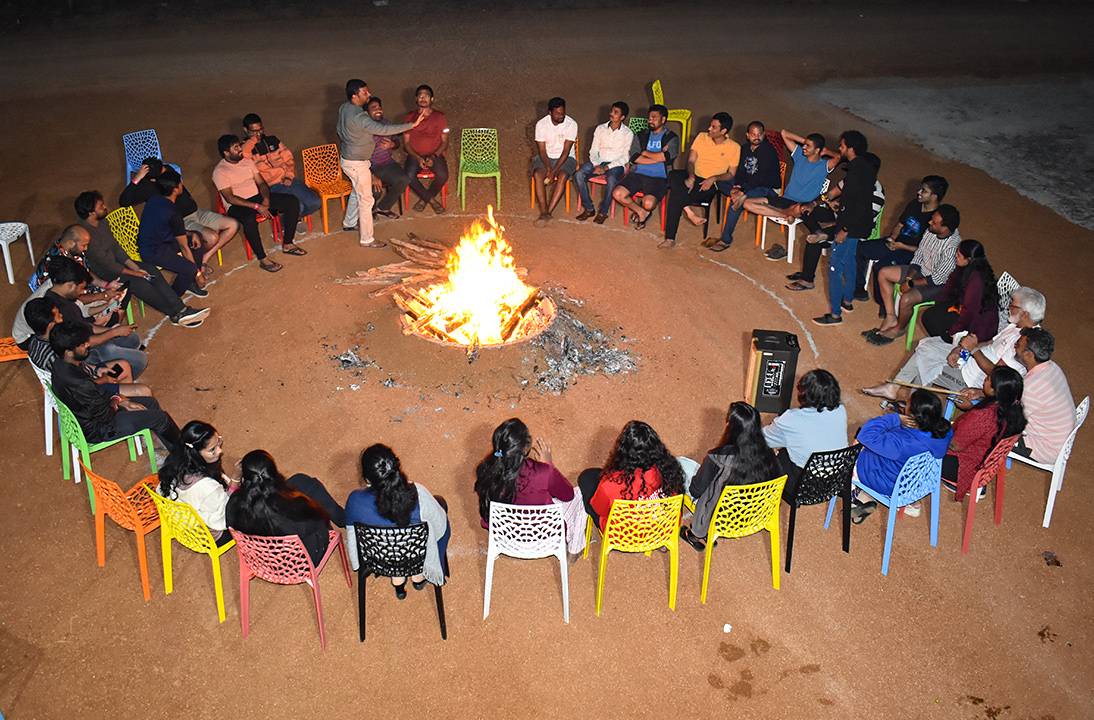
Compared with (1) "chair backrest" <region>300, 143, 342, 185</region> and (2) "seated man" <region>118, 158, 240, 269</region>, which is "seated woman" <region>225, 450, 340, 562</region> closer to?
(2) "seated man" <region>118, 158, 240, 269</region>

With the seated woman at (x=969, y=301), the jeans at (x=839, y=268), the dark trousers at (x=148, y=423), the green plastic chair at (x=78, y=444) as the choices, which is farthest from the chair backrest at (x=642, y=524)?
the jeans at (x=839, y=268)

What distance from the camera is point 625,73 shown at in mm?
17750

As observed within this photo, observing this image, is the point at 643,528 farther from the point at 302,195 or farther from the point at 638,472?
the point at 302,195

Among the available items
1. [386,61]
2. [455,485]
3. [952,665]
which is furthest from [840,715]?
[386,61]

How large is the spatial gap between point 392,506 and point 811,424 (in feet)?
10.4

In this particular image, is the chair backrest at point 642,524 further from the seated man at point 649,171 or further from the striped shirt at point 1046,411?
the seated man at point 649,171

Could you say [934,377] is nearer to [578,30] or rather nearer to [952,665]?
[952,665]

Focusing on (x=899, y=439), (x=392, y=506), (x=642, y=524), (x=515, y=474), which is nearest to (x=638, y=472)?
(x=642, y=524)

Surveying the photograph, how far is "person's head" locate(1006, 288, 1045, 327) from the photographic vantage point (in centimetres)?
793

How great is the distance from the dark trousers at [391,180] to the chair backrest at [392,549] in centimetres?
684

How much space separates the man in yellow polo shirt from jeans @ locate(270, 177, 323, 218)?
436 cm

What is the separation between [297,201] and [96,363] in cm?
365

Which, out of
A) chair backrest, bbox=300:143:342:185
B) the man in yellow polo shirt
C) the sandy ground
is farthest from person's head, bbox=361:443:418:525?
chair backrest, bbox=300:143:342:185

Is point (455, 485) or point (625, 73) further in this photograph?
point (625, 73)
